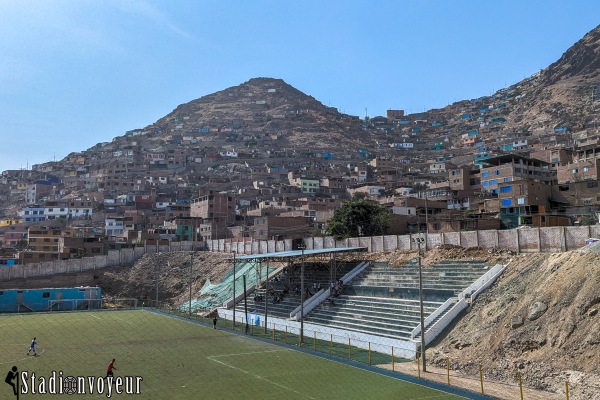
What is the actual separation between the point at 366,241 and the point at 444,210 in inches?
1208

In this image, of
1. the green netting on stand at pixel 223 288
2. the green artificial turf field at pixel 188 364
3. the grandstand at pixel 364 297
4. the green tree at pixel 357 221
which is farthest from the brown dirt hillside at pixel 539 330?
the green tree at pixel 357 221

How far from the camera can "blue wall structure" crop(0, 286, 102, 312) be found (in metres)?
53.2

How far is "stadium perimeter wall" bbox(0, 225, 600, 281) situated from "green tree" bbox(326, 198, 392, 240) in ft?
12.0

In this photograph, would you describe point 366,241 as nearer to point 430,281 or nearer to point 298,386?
point 430,281

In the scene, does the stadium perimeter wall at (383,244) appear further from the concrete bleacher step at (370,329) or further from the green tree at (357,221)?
the concrete bleacher step at (370,329)

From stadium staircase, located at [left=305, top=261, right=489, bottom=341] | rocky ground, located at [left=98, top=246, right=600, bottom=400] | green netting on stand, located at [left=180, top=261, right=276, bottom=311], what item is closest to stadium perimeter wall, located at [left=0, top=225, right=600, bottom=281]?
rocky ground, located at [left=98, top=246, right=600, bottom=400]

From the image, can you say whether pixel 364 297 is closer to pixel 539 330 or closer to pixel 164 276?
pixel 539 330

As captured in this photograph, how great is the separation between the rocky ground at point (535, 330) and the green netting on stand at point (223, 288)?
88.1ft

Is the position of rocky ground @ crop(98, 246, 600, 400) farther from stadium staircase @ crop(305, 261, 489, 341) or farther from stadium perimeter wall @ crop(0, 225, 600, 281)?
stadium staircase @ crop(305, 261, 489, 341)

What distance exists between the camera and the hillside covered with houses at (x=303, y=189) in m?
66.7

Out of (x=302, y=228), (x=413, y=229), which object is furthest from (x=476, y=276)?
(x=302, y=228)

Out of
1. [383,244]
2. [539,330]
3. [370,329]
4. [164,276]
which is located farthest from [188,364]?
[164,276]

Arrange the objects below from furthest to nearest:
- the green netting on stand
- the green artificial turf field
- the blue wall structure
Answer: the green netting on stand
the blue wall structure
the green artificial turf field

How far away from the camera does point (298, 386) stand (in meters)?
23.1
